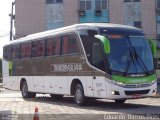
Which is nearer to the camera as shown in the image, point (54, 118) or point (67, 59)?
point (54, 118)

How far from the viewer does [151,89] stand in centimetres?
1759

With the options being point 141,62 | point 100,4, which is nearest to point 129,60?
point 141,62

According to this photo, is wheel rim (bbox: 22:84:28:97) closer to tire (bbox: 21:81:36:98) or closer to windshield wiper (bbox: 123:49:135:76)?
tire (bbox: 21:81:36:98)

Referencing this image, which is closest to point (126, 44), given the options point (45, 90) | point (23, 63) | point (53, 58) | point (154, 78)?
point (154, 78)

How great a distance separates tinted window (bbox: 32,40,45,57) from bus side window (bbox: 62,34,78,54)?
264cm

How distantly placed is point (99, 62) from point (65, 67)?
117 inches

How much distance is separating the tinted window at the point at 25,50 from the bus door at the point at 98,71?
24.7 feet

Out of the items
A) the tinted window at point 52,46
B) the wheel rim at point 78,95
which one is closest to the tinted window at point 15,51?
the tinted window at point 52,46

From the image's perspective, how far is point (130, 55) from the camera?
17.4m

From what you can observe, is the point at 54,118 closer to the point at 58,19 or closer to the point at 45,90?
the point at 45,90

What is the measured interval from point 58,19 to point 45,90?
36004 mm

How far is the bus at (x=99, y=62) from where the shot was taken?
17.1m

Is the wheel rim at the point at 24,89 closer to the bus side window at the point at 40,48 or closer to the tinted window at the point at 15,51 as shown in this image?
the tinted window at the point at 15,51

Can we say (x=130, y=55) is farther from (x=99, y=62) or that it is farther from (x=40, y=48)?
(x=40, y=48)
